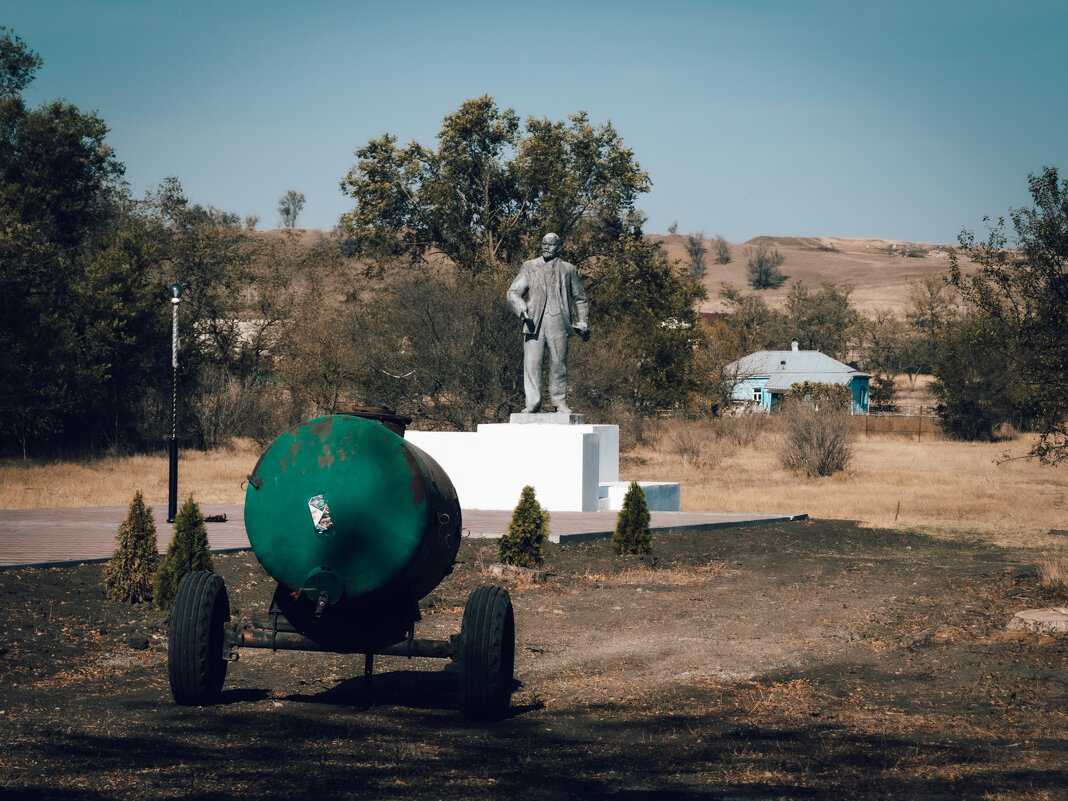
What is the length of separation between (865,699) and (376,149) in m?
37.7

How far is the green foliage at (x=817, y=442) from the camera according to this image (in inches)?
1197

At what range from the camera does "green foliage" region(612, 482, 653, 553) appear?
46.5 feet

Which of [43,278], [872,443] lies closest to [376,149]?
[43,278]

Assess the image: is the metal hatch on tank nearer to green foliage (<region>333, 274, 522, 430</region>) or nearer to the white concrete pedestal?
the white concrete pedestal

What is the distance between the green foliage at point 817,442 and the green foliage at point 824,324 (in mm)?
55649

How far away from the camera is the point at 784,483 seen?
28.8 meters

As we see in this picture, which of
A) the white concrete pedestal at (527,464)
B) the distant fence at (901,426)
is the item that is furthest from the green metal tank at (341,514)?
the distant fence at (901,426)

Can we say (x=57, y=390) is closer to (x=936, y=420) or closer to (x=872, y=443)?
(x=872, y=443)

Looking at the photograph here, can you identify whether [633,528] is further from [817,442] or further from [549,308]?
[817,442]

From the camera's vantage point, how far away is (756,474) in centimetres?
3133

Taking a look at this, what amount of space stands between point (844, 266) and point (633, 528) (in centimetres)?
15015

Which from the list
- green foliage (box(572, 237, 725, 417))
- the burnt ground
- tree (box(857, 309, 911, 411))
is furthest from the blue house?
the burnt ground

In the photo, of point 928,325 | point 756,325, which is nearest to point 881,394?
point 756,325

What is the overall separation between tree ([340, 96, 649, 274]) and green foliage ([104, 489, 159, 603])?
31.3m
